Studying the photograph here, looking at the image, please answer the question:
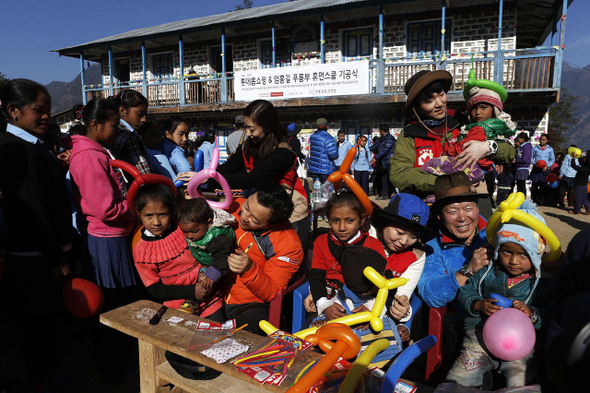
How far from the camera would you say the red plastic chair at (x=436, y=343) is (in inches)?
82.0

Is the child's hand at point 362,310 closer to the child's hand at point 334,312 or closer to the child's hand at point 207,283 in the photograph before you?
the child's hand at point 334,312

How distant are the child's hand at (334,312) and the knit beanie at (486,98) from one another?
1.66m

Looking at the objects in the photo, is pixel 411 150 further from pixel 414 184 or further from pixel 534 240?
pixel 534 240

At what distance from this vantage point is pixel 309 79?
11977 mm

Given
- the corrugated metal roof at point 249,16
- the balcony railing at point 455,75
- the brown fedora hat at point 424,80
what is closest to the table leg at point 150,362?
the brown fedora hat at point 424,80

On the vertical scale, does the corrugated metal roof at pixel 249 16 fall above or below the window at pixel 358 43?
above

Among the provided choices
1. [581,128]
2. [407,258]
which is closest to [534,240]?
[407,258]

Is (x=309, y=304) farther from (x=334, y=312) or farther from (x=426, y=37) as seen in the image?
(x=426, y=37)

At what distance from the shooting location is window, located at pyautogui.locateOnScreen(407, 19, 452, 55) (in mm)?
12242

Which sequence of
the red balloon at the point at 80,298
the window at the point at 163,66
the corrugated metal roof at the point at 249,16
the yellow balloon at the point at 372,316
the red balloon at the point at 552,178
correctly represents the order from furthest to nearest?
the window at the point at 163,66, the corrugated metal roof at the point at 249,16, the red balloon at the point at 552,178, the red balloon at the point at 80,298, the yellow balloon at the point at 372,316

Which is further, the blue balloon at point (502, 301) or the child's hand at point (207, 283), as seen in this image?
the child's hand at point (207, 283)

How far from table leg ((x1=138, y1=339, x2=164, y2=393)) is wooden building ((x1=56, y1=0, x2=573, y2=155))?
408 inches

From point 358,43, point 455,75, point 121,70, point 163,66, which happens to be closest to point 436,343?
point 455,75

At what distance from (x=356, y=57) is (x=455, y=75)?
3666mm
